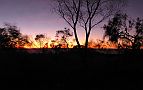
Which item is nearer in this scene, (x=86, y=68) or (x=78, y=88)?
(x=78, y=88)

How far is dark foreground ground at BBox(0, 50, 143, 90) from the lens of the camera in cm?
2133

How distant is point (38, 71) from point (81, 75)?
3668mm

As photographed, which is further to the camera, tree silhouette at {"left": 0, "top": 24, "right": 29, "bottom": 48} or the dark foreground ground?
tree silhouette at {"left": 0, "top": 24, "right": 29, "bottom": 48}

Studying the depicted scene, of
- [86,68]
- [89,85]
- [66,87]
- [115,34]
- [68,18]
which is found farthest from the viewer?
[115,34]

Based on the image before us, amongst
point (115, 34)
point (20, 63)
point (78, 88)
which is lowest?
point (78, 88)

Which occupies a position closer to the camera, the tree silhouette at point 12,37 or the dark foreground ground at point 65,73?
the dark foreground ground at point 65,73

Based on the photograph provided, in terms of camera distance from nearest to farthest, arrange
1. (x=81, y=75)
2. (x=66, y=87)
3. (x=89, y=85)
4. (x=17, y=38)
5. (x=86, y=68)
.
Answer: (x=66, y=87)
(x=89, y=85)
(x=81, y=75)
(x=86, y=68)
(x=17, y=38)

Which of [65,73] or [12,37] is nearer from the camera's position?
[65,73]

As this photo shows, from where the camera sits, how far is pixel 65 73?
24.2m

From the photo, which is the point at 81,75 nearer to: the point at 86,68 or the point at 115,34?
the point at 86,68

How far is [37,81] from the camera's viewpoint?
866 inches

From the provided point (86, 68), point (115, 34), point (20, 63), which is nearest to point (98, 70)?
point (86, 68)

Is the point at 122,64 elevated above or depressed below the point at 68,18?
below

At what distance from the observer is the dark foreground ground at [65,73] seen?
21.3m
